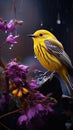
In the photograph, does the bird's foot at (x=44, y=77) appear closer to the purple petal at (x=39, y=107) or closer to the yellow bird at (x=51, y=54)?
the yellow bird at (x=51, y=54)

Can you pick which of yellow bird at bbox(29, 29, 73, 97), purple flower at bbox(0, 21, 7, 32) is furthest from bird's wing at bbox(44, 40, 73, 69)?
purple flower at bbox(0, 21, 7, 32)

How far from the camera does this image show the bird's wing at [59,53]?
57.9 inches

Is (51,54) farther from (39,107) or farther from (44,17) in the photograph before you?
(39,107)

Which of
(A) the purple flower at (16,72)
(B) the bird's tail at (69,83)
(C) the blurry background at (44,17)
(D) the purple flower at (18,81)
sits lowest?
(B) the bird's tail at (69,83)

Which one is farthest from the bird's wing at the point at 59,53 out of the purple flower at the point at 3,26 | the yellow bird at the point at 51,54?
the purple flower at the point at 3,26

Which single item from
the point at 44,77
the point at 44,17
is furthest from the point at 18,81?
the point at 44,17

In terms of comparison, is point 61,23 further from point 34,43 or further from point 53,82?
point 53,82

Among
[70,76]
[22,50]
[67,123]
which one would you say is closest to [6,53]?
[22,50]

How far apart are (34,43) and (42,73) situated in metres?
0.14

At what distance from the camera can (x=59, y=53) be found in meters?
1.50

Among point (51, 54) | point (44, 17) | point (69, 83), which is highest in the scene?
point (44, 17)

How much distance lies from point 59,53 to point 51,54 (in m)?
0.05

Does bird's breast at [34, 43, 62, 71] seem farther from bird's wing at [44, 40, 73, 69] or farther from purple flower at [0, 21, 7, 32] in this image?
purple flower at [0, 21, 7, 32]

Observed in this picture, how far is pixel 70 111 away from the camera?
4.54 ft
